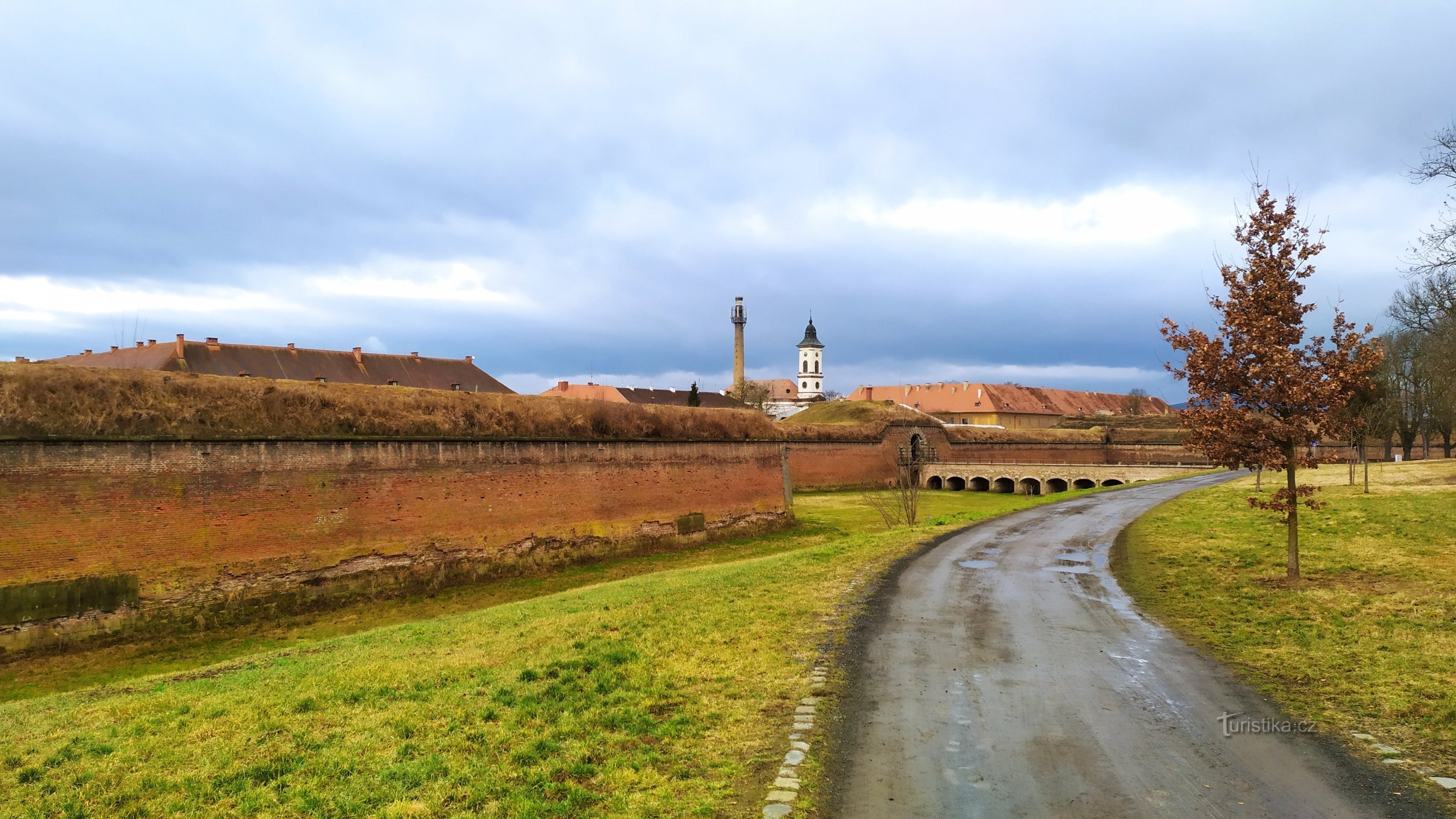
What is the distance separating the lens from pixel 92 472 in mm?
13766

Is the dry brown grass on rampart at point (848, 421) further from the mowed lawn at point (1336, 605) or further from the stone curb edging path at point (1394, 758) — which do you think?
the stone curb edging path at point (1394, 758)

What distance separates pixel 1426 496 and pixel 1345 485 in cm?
499

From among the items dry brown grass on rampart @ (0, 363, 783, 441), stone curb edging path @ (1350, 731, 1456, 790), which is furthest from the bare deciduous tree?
stone curb edging path @ (1350, 731, 1456, 790)

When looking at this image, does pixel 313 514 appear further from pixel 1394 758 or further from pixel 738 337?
pixel 738 337

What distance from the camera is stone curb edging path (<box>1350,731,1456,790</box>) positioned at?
4992 mm

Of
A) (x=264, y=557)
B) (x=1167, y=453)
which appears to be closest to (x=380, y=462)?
(x=264, y=557)

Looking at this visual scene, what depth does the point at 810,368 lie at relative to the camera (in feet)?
395

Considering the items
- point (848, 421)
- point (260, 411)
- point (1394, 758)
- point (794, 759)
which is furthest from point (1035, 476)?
point (794, 759)

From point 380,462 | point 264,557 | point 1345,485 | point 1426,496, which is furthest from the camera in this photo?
point 1345,485

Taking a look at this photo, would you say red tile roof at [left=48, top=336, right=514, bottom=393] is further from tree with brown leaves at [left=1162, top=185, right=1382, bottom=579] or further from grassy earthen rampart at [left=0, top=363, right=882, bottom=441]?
tree with brown leaves at [left=1162, top=185, right=1382, bottom=579]

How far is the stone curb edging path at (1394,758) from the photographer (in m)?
4.99

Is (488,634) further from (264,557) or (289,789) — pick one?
(264,557)

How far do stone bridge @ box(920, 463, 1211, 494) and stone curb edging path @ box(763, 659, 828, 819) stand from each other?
4632cm

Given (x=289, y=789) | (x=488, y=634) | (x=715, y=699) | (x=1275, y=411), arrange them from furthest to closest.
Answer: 1. (x=1275, y=411)
2. (x=488, y=634)
3. (x=715, y=699)
4. (x=289, y=789)
